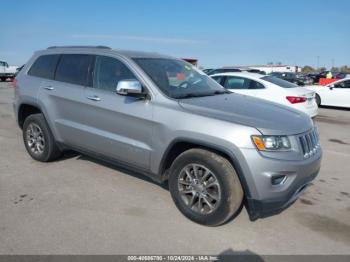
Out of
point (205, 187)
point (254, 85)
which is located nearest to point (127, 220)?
point (205, 187)

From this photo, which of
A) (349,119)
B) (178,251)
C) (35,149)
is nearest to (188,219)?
(178,251)

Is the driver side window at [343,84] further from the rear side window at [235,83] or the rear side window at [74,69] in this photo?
the rear side window at [74,69]

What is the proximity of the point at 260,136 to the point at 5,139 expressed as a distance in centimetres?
615

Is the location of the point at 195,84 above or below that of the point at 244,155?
above

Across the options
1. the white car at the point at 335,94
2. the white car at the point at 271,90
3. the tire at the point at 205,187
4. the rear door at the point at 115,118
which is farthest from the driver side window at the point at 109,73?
the white car at the point at 335,94

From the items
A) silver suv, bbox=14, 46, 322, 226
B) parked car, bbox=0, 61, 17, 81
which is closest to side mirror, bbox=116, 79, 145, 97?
silver suv, bbox=14, 46, 322, 226

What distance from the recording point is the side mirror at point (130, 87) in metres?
4.11

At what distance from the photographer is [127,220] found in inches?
157

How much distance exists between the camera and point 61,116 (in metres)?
5.30

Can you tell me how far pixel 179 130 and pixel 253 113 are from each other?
819mm

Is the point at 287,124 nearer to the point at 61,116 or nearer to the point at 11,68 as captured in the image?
the point at 61,116

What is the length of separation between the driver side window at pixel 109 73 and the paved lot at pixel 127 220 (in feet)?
4.47

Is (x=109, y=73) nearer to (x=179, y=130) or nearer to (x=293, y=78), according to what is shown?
(x=179, y=130)

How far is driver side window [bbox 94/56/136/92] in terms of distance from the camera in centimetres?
458
